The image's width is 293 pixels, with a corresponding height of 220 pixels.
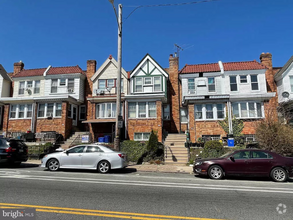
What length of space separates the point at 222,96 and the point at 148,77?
24.8 feet

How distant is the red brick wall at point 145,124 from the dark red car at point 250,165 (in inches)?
360

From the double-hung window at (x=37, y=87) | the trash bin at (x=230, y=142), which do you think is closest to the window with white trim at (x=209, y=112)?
the trash bin at (x=230, y=142)

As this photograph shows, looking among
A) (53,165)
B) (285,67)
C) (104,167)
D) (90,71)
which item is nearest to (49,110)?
(90,71)

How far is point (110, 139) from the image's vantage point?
19.3 m

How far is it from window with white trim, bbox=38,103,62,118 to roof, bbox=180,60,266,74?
13309 millimetres

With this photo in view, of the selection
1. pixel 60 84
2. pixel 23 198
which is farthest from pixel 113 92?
pixel 23 198

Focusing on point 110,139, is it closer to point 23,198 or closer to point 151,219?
point 23,198

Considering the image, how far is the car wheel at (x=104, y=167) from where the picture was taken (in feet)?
33.5

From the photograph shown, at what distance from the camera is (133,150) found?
1541cm

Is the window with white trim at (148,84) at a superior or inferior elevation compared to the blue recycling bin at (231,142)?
superior

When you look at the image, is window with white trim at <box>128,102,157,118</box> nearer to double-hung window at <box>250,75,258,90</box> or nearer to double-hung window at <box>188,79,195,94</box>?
double-hung window at <box>188,79,195,94</box>

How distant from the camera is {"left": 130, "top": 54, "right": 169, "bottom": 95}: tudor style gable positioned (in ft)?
67.8

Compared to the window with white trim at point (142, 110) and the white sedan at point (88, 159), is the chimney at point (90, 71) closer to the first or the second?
the window with white trim at point (142, 110)

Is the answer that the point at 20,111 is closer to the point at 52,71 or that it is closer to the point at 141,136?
the point at 52,71
